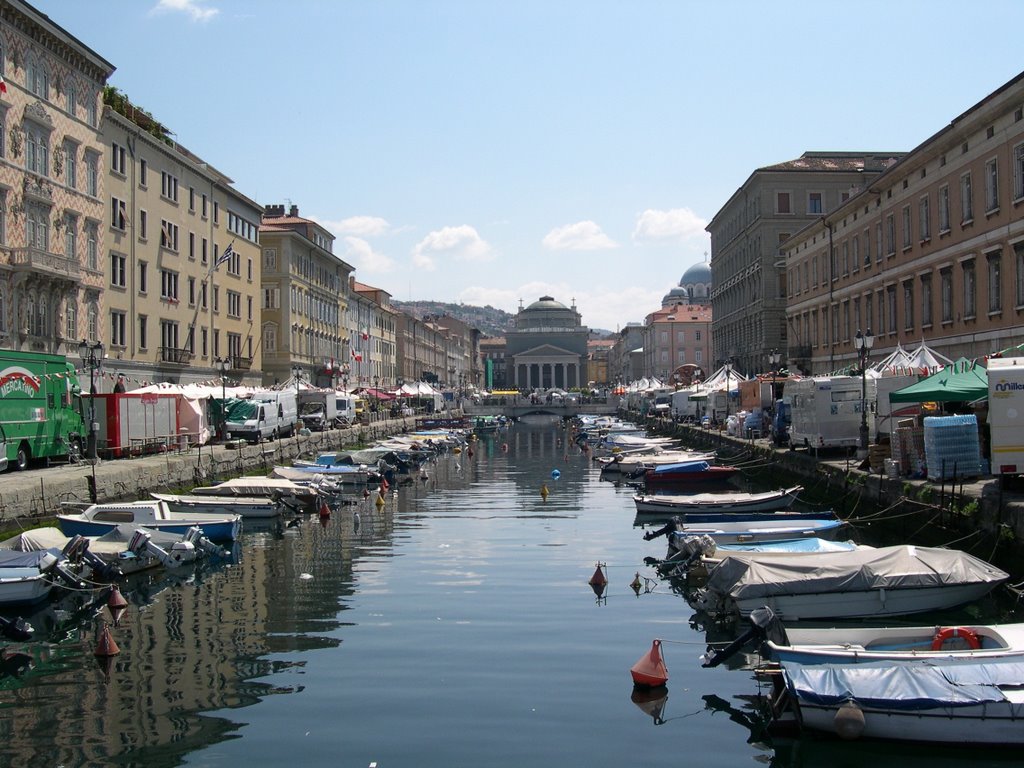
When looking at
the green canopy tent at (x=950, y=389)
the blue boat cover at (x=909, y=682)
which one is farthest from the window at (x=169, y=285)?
the blue boat cover at (x=909, y=682)

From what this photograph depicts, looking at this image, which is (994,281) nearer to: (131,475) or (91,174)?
(131,475)

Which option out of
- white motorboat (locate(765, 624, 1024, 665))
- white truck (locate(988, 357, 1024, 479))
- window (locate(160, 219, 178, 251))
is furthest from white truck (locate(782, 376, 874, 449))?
window (locate(160, 219, 178, 251))

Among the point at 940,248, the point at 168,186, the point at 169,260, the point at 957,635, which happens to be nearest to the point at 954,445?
the point at 957,635

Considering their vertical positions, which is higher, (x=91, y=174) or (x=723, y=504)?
(x=91, y=174)

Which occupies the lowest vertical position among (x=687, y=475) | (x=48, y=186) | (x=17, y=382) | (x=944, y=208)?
(x=687, y=475)

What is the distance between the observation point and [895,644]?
14227 mm

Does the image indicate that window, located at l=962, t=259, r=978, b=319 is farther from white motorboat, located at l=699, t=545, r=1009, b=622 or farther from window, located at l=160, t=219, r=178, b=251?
window, located at l=160, t=219, r=178, b=251

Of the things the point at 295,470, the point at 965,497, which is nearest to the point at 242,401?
the point at 295,470

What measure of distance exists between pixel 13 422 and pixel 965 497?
2772cm

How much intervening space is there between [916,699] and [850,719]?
30.3 inches

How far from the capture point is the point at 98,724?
45.5 ft

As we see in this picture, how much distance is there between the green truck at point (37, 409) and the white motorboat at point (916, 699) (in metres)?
27.4

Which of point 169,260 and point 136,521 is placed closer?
point 136,521

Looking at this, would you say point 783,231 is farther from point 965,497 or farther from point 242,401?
point 965,497
